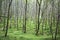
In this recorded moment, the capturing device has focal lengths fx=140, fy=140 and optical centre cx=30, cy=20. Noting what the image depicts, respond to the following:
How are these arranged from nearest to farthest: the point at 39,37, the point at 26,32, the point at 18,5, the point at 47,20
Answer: the point at 39,37, the point at 26,32, the point at 47,20, the point at 18,5

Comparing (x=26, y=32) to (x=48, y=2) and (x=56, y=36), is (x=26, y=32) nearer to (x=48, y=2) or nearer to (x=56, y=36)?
(x=56, y=36)

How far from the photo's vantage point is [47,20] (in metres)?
13.4

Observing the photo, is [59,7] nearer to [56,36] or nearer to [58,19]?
[58,19]

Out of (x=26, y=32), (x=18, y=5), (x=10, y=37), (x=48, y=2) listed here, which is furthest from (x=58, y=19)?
(x=18, y=5)

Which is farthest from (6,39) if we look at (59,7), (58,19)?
(59,7)

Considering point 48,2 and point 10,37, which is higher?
point 48,2

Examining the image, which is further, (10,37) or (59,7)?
(59,7)

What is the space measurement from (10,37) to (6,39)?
0.36 meters

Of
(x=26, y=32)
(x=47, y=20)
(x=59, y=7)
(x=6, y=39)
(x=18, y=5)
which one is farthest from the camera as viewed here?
(x=18, y=5)

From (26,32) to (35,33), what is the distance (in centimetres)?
76

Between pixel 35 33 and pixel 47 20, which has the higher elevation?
pixel 47 20

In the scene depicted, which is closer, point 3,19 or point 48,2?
point 3,19

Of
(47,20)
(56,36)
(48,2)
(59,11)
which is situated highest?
(48,2)

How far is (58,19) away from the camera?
443 inches
